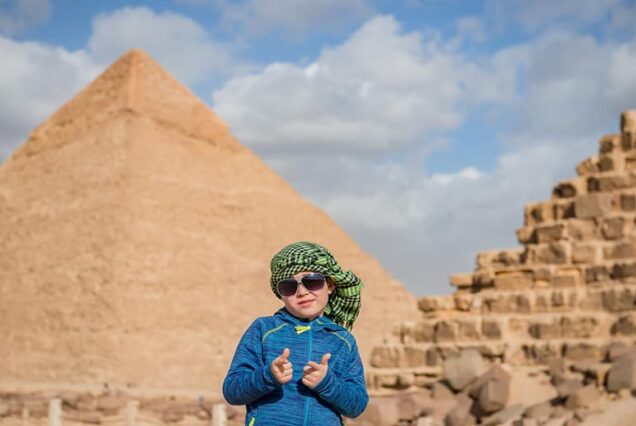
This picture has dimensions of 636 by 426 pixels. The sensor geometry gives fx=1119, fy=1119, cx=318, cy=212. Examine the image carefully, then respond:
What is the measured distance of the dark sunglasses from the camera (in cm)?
370

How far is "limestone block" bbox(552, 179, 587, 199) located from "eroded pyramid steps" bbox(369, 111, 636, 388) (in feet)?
0.04

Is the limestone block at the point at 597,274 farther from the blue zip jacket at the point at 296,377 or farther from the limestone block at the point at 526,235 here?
the blue zip jacket at the point at 296,377

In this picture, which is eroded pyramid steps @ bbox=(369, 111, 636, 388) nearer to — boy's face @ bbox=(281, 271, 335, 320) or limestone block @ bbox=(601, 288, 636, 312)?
limestone block @ bbox=(601, 288, 636, 312)

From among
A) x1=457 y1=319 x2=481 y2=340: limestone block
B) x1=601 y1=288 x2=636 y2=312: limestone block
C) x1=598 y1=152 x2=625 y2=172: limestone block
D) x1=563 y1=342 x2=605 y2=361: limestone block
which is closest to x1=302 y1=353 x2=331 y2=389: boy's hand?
x1=563 y1=342 x2=605 y2=361: limestone block

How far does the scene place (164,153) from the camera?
79688mm

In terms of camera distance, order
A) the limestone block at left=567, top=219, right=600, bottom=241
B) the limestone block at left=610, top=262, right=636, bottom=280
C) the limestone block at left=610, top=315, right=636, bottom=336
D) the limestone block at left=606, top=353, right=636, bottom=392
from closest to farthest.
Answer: the limestone block at left=606, top=353, right=636, bottom=392 → the limestone block at left=610, top=315, right=636, bottom=336 → the limestone block at left=610, top=262, right=636, bottom=280 → the limestone block at left=567, top=219, right=600, bottom=241

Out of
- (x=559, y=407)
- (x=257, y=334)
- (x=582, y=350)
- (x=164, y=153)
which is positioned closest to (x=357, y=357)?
(x=257, y=334)

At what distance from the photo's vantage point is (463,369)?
33.6ft

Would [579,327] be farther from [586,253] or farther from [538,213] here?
[538,213]

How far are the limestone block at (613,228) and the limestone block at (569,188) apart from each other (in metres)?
0.68

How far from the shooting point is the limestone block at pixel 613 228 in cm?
1099

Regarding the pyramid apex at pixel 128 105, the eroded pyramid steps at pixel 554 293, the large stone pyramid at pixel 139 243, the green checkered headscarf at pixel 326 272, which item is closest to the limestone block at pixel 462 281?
the eroded pyramid steps at pixel 554 293

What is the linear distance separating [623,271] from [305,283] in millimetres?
7488

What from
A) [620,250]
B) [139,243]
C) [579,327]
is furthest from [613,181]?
[139,243]
